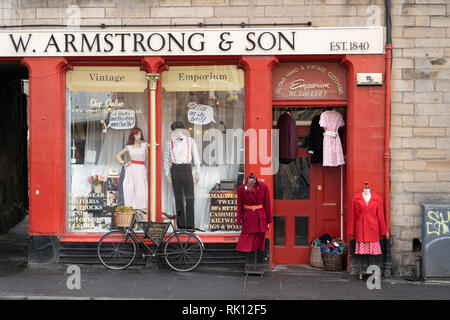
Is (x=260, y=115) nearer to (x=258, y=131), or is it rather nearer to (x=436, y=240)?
(x=258, y=131)

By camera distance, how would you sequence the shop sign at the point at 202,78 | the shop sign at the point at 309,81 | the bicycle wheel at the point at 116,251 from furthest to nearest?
the shop sign at the point at 202,78 → the shop sign at the point at 309,81 → the bicycle wheel at the point at 116,251

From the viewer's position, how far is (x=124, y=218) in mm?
9984

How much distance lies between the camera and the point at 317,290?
8758 millimetres

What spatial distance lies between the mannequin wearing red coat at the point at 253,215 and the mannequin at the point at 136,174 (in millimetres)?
1979

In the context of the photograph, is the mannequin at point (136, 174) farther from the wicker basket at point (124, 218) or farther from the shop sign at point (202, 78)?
the shop sign at point (202, 78)

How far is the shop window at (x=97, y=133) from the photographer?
1044 cm

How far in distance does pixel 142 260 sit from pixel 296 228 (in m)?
3.04

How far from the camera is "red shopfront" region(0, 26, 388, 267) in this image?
9.81m

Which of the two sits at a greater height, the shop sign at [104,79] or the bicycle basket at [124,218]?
the shop sign at [104,79]

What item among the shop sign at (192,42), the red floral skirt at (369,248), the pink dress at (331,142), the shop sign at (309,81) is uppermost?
the shop sign at (192,42)

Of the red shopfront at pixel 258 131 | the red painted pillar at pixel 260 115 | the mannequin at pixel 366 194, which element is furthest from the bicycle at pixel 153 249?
the mannequin at pixel 366 194

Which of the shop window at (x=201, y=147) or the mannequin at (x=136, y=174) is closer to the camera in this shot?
the shop window at (x=201, y=147)

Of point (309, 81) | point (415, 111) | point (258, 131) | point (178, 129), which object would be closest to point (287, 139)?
point (258, 131)

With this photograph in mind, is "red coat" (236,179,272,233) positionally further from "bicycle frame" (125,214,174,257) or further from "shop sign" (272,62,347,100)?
"shop sign" (272,62,347,100)
